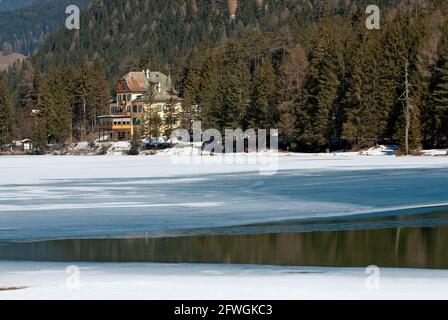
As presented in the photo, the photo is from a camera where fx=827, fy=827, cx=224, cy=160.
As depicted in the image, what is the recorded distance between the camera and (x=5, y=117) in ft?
394

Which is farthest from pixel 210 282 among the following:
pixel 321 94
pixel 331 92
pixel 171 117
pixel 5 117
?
pixel 5 117

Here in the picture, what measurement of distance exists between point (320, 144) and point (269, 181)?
49.3 metres

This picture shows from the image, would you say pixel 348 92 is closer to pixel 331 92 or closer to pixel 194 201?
pixel 331 92

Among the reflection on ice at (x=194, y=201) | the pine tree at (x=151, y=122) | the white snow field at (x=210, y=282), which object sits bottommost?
the pine tree at (x=151, y=122)

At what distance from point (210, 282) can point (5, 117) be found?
111094 mm

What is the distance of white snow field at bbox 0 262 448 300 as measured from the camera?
12711 mm

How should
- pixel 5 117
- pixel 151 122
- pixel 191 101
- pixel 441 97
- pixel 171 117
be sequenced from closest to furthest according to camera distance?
pixel 441 97
pixel 151 122
pixel 171 117
pixel 191 101
pixel 5 117

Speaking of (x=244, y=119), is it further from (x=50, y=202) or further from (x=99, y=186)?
(x=50, y=202)

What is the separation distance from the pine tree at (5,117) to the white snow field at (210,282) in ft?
353

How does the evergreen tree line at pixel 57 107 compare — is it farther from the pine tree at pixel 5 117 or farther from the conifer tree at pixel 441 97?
the conifer tree at pixel 441 97

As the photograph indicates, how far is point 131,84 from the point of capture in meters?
133

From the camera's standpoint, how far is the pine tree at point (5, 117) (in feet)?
394

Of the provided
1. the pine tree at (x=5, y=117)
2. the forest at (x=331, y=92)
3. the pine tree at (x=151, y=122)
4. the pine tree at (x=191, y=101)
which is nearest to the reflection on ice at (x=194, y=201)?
the forest at (x=331, y=92)

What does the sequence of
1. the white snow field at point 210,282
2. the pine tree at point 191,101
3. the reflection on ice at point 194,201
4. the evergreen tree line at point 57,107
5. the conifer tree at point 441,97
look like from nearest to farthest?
the white snow field at point 210,282
the reflection on ice at point 194,201
the conifer tree at point 441,97
the pine tree at point 191,101
the evergreen tree line at point 57,107
